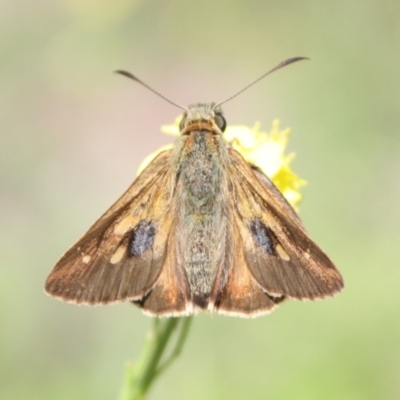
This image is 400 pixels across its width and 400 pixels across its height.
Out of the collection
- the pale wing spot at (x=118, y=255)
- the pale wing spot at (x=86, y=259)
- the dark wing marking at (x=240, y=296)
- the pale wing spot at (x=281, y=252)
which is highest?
the pale wing spot at (x=281, y=252)

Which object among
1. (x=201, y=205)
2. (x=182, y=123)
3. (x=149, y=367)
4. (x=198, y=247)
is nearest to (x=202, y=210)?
(x=201, y=205)

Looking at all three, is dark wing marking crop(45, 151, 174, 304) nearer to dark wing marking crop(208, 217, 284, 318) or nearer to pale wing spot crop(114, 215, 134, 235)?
pale wing spot crop(114, 215, 134, 235)

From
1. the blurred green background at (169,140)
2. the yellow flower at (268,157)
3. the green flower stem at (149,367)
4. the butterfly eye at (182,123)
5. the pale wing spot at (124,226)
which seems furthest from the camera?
the blurred green background at (169,140)

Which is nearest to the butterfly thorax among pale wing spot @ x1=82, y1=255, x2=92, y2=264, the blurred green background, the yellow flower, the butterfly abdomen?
the butterfly abdomen

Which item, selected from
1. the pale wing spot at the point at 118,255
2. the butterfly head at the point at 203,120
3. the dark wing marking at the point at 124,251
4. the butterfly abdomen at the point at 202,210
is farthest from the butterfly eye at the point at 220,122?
the pale wing spot at the point at 118,255

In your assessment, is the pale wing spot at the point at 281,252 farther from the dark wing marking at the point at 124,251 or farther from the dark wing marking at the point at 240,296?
the dark wing marking at the point at 124,251

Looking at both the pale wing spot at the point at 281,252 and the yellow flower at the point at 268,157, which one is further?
the yellow flower at the point at 268,157

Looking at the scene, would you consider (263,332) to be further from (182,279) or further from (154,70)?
(154,70)

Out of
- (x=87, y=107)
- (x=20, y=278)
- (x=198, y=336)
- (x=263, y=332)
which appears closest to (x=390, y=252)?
(x=263, y=332)

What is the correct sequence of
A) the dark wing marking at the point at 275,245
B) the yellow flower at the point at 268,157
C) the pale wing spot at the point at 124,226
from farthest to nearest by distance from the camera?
the yellow flower at the point at 268,157 < the pale wing spot at the point at 124,226 < the dark wing marking at the point at 275,245
